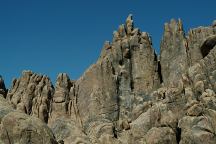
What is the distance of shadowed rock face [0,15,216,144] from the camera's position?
3031 inches

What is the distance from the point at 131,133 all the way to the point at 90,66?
3431cm

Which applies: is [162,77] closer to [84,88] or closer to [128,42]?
[128,42]

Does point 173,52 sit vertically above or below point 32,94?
above

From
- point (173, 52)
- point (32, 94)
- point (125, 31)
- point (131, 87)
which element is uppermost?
point (125, 31)

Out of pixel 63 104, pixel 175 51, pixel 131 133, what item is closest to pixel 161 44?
pixel 175 51

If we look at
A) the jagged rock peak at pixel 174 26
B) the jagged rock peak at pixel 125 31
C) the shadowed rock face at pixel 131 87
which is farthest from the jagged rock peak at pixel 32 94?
the jagged rock peak at pixel 174 26

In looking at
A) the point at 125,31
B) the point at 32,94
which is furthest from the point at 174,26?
the point at 32,94

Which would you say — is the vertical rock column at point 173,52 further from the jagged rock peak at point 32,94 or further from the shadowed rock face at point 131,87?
the jagged rock peak at point 32,94

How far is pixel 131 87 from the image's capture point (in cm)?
10194

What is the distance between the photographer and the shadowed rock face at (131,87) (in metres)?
77.0

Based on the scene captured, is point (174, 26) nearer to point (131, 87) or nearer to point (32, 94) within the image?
point (131, 87)

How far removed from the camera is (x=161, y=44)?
359 ft

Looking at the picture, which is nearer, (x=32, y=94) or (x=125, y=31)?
(x=32, y=94)

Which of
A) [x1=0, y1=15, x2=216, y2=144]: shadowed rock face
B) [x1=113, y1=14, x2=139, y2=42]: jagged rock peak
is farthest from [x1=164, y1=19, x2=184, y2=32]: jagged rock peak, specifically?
[x1=113, y1=14, x2=139, y2=42]: jagged rock peak
